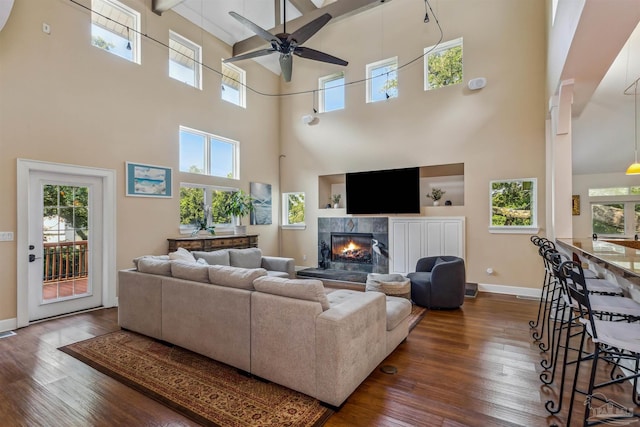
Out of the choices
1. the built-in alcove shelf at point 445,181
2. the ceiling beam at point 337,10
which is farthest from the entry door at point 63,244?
the built-in alcove shelf at point 445,181

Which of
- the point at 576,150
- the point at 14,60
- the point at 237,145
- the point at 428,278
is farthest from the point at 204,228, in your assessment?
the point at 576,150

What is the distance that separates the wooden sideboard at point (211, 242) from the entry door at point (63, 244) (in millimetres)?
1131

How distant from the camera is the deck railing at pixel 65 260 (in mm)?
4262

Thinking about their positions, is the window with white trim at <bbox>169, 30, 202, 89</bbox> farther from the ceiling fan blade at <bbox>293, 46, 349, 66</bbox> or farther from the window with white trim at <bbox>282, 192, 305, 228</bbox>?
the window with white trim at <bbox>282, 192, 305, 228</bbox>

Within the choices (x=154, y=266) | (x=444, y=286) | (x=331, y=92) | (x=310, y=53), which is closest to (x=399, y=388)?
(x=444, y=286)

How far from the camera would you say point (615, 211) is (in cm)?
780

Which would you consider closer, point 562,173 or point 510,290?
point 562,173

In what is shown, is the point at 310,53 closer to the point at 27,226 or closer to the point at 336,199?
the point at 336,199

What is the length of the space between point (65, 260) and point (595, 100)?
361 inches

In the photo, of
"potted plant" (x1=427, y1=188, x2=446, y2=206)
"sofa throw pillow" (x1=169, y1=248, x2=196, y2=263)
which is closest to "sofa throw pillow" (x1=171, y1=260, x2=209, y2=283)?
"sofa throw pillow" (x1=169, y1=248, x2=196, y2=263)

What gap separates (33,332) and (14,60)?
342cm

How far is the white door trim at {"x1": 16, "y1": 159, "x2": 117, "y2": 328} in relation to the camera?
3.92 m

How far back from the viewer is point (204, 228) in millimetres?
6113

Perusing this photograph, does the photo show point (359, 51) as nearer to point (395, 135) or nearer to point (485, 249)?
point (395, 135)
